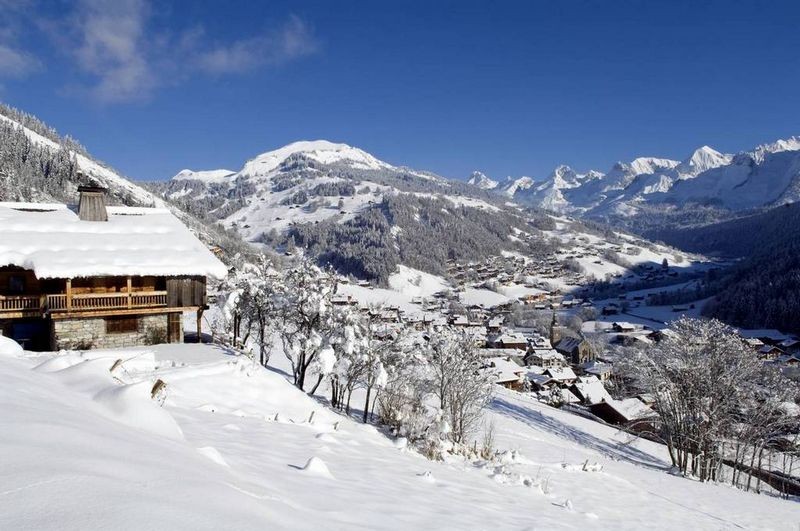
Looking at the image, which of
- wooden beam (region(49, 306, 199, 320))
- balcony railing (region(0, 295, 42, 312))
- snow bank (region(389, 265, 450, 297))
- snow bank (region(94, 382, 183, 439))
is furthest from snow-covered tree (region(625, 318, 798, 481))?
snow bank (region(389, 265, 450, 297))

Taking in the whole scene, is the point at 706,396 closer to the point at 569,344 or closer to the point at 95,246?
the point at 95,246

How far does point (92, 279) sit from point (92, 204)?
16.1 ft

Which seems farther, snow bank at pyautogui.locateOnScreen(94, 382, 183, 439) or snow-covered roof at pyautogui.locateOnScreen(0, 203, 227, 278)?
snow-covered roof at pyautogui.locateOnScreen(0, 203, 227, 278)

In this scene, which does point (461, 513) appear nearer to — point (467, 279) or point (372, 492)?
point (372, 492)

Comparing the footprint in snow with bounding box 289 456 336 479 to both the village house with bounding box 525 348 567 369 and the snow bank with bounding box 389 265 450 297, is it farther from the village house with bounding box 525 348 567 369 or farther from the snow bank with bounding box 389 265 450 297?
the snow bank with bounding box 389 265 450 297

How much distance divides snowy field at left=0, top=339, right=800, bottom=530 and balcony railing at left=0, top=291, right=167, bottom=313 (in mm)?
8321

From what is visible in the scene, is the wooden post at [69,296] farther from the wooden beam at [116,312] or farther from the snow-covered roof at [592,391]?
the snow-covered roof at [592,391]

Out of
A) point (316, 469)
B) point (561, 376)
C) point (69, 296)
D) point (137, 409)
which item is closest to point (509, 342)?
point (561, 376)

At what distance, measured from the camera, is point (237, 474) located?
4.50 metres

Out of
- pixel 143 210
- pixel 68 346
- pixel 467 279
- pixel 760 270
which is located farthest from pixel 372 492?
pixel 467 279

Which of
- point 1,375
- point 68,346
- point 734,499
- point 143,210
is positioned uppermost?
point 143,210

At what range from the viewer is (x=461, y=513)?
5.78 m

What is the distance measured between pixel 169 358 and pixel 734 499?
20.1 m

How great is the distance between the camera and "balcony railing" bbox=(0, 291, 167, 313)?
20.0 m
